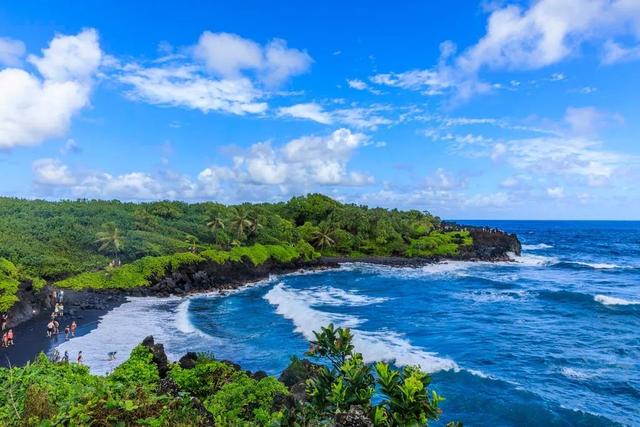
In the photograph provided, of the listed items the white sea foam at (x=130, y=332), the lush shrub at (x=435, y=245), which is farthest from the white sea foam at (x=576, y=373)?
the lush shrub at (x=435, y=245)

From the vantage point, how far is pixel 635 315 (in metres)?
42.0

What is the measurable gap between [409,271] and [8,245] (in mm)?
55795

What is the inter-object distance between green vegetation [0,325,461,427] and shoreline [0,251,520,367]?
552 centimetres

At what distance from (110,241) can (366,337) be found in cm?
4022

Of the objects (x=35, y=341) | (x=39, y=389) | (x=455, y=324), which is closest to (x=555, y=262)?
(x=455, y=324)

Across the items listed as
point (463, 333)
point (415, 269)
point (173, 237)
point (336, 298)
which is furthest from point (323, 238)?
point (463, 333)

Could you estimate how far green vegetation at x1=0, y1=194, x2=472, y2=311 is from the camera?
52609mm

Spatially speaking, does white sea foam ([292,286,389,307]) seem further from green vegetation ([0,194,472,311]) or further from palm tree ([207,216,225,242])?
palm tree ([207,216,225,242])

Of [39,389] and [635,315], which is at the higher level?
[39,389]

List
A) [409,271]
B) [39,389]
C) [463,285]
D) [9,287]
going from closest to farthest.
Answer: [39,389], [9,287], [463,285], [409,271]

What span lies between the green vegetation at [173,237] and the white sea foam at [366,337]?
18.4 metres

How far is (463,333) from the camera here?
3631 centimetres

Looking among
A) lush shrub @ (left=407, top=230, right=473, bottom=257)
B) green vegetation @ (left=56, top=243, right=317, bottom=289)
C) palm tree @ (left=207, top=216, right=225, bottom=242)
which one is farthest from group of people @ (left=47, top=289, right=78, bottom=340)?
lush shrub @ (left=407, top=230, right=473, bottom=257)

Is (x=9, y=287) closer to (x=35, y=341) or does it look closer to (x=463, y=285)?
(x=35, y=341)
